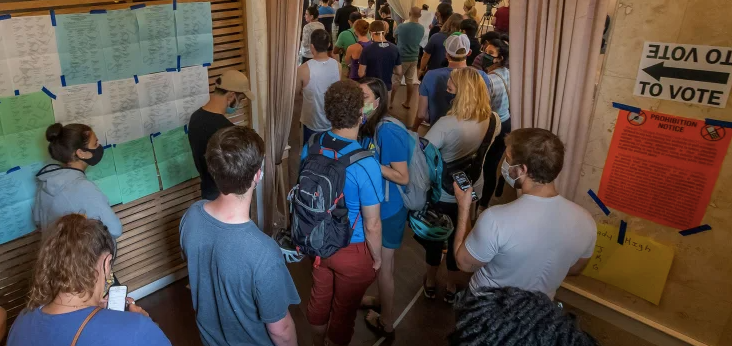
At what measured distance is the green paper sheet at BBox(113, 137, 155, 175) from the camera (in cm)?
296

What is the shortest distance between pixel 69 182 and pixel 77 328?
3.68 feet

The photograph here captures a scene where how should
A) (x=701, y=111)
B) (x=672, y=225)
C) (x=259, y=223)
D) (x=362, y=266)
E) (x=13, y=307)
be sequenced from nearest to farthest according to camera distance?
1. (x=701, y=111)
2. (x=672, y=225)
3. (x=362, y=266)
4. (x=13, y=307)
5. (x=259, y=223)

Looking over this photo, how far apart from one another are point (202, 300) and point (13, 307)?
1657mm

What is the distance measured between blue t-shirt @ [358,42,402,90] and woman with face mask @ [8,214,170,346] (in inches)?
177

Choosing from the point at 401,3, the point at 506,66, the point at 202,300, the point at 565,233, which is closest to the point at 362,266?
the point at 202,300

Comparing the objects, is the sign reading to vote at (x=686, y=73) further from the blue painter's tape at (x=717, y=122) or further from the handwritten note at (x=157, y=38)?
the handwritten note at (x=157, y=38)

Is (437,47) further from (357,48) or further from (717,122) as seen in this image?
(717,122)

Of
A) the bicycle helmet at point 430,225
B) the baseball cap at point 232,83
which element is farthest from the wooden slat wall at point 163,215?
the bicycle helmet at point 430,225

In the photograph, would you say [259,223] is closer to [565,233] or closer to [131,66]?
[131,66]

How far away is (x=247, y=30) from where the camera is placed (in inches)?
134

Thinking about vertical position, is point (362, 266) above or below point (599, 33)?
below

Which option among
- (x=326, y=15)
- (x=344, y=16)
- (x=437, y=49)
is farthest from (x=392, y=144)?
(x=326, y=15)

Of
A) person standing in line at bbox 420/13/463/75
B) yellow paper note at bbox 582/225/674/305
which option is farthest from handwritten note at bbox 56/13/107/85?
person standing in line at bbox 420/13/463/75

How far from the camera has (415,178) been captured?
9.14ft
